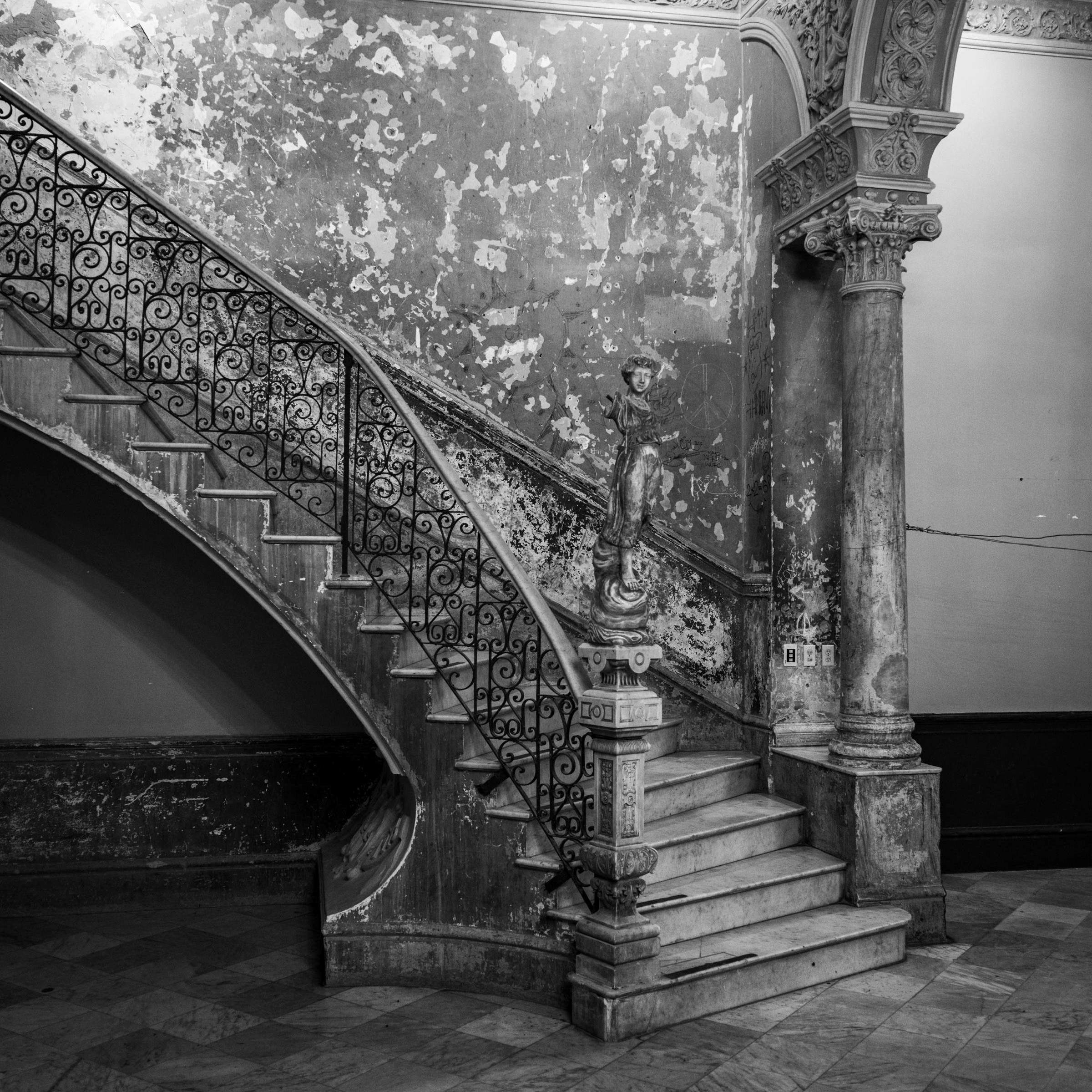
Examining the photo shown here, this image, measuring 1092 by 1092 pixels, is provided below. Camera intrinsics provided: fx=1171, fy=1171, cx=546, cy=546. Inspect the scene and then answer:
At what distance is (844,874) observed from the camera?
224 inches

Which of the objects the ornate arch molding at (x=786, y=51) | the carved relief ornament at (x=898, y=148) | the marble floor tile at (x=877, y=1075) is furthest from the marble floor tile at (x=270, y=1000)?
the ornate arch molding at (x=786, y=51)

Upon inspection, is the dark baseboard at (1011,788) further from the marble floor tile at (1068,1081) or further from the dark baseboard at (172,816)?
the dark baseboard at (172,816)

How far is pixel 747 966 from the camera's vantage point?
4.89 meters

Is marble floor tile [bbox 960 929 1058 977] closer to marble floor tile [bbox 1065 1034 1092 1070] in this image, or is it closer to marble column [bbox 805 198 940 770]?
marble floor tile [bbox 1065 1034 1092 1070]

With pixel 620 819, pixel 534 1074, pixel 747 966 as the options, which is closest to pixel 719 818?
pixel 747 966

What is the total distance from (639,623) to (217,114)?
157 inches

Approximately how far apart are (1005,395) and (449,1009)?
496 cm

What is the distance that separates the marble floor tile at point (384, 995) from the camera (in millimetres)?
4898

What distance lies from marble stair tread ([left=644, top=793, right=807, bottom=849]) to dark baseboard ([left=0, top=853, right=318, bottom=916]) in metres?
2.16

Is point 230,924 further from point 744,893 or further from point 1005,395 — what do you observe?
point 1005,395

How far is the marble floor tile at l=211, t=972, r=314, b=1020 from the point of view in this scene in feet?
15.9

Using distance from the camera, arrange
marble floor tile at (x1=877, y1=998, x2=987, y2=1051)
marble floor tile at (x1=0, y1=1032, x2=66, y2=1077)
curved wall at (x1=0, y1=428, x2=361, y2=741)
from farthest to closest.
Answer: curved wall at (x1=0, y1=428, x2=361, y2=741)
marble floor tile at (x1=877, y1=998, x2=987, y2=1051)
marble floor tile at (x1=0, y1=1032, x2=66, y2=1077)

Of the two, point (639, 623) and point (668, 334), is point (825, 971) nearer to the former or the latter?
point (639, 623)

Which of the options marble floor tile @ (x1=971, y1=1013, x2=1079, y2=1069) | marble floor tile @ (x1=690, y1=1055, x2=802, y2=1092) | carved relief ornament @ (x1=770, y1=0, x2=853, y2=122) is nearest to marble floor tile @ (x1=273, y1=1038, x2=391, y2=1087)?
marble floor tile @ (x1=690, y1=1055, x2=802, y2=1092)
